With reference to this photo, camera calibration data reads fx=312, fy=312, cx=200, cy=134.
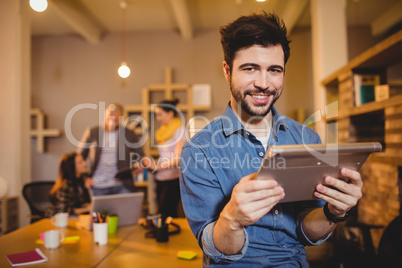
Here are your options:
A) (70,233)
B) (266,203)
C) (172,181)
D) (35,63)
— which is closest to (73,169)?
(172,181)

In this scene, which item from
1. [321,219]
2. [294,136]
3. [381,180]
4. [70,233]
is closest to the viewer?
[321,219]

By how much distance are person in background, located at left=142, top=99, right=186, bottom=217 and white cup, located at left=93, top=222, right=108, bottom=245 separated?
1.45 meters

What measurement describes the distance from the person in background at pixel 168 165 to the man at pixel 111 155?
0.70 feet

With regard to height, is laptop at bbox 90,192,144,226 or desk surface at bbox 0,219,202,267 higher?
laptop at bbox 90,192,144,226

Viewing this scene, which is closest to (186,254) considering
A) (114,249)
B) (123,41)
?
(114,249)

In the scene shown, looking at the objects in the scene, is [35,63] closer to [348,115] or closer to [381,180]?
[348,115]

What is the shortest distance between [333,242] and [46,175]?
4.51 meters

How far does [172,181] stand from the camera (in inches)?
129

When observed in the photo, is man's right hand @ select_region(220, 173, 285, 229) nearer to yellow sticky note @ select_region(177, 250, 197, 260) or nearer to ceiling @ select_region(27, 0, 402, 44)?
yellow sticky note @ select_region(177, 250, 197, 260)

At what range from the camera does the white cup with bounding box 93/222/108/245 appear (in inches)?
65.6

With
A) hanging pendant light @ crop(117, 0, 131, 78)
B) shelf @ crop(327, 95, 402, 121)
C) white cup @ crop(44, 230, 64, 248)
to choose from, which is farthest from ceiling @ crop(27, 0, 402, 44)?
white cup @ crop(44, 230, 64, 248)

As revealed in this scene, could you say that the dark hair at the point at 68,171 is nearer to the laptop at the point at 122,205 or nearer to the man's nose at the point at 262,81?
the laptop at the point at 122,205

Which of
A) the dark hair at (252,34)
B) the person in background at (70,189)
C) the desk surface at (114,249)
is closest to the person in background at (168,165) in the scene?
the person in background at (70,189)

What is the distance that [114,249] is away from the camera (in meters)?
1.61
